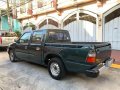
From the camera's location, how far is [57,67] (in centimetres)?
513

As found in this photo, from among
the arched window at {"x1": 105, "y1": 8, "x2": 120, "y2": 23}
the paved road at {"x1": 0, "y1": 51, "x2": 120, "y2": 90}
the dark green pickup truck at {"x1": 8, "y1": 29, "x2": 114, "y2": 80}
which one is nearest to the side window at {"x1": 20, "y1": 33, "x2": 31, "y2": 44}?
the dark green pickup truck at {"x1": 8, "y1": 29, "x2": 114, "y2": 80}

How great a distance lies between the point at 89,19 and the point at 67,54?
8798 mm

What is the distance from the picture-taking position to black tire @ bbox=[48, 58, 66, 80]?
195 inches

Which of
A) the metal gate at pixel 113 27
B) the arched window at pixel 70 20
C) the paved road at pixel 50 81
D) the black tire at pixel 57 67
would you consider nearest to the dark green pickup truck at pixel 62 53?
the black tire at pixel 57 67

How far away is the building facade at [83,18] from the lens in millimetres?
11224

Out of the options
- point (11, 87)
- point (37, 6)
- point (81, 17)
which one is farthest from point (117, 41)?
point (37, 6)

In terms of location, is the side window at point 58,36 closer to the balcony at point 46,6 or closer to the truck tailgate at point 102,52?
the truck tailgate at point 102,52

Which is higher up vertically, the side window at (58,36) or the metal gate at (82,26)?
the metal gate at (82,26)

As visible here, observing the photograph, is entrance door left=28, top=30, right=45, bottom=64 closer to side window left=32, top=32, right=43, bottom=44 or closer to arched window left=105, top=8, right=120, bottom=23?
side window left=32, top=32, right=43, bottom=44

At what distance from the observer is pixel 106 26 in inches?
459

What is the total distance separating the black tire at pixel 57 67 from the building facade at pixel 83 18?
725 centimetres

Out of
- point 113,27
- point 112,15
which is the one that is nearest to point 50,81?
point 113,27

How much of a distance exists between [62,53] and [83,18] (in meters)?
9.05

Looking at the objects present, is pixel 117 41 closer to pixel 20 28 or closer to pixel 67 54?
pixel 67 54
